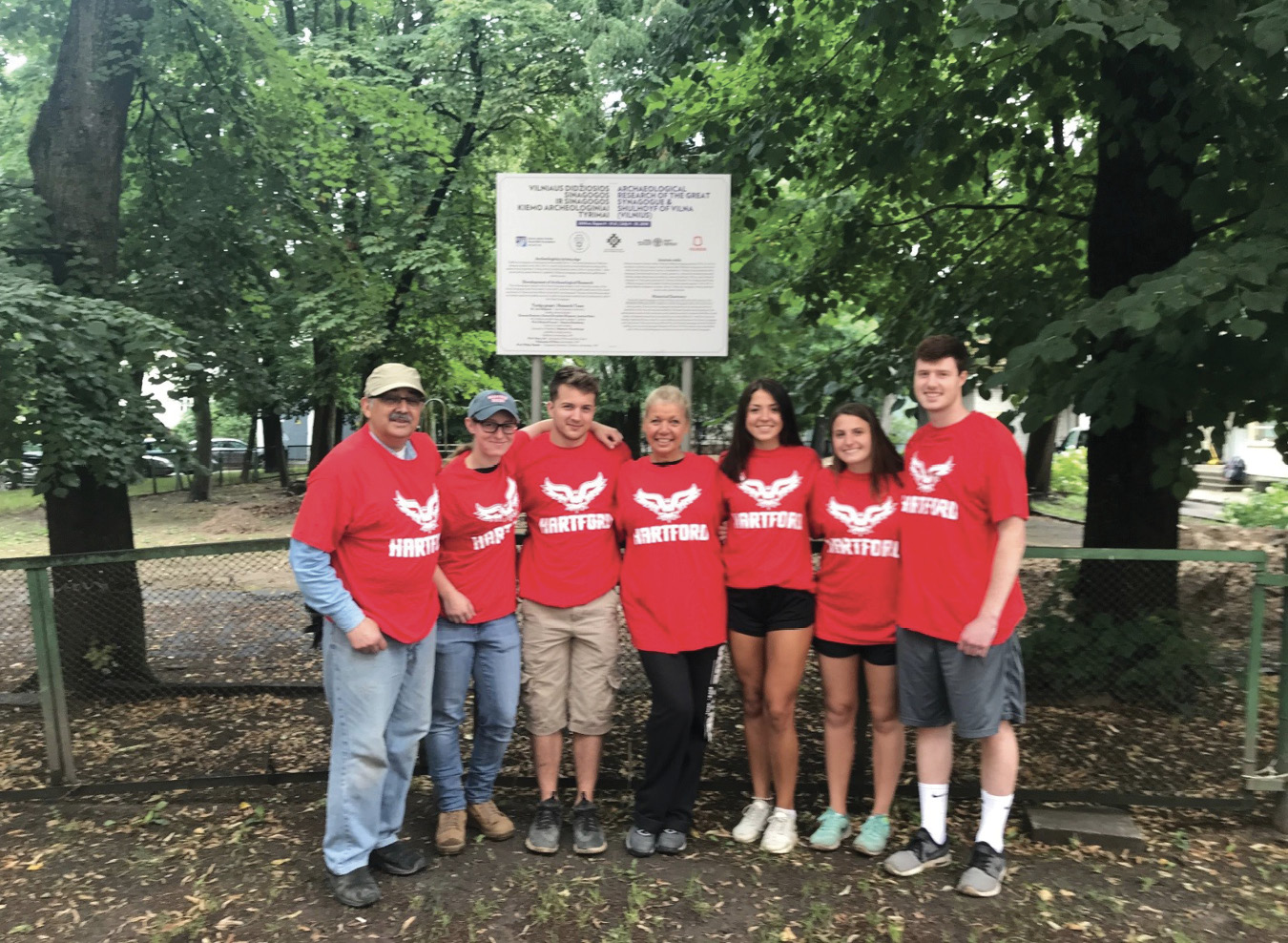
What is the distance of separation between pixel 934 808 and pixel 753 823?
2.39 ft

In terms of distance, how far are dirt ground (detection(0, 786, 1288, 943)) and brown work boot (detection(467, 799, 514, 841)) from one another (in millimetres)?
51

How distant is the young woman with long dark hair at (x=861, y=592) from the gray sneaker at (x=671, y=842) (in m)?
0.54

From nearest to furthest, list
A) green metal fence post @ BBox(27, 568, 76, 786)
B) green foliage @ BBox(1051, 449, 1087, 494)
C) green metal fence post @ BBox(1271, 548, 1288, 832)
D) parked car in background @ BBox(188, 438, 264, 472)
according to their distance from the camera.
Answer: green metal fence post @ BBox(1271, 548, 1288, 832)
green metal fence post @ BBox(27, 568, 76, 786)
green foliage @ BBox(1051, 449, 1087, 494)
parked car in background @ BBox(188, 438, 264, 472)

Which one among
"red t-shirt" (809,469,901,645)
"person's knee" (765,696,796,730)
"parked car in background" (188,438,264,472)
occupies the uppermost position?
"red t-shirt" (809,469,901,645)

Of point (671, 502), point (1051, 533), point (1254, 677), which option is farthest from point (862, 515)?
point (1051, 533)

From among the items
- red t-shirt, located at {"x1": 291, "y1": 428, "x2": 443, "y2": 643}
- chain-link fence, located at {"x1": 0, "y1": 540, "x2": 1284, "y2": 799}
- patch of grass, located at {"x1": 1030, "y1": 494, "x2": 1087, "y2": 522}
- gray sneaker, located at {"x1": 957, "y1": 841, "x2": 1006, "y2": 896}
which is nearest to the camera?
red t-shirt, located at {"x1": 291, "y1": 428, "x2": 443, "y2": 643}

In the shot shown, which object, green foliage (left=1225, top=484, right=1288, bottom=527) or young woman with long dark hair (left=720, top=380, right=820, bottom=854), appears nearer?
young woman with long dark hair (left=720, top=380, right=820, bottom=854)

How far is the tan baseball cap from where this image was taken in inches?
126

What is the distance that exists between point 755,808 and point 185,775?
2.85 m

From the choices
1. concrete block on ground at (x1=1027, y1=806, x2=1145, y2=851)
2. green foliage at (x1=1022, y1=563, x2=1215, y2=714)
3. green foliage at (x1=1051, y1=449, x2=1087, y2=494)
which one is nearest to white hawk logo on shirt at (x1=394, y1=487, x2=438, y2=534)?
concrete block on ground at (x1=1027, y1=806, x2=1145, y2=851)

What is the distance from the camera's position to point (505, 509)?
3.56 meters

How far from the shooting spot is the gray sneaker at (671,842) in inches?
142

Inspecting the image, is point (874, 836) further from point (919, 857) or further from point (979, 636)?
point (979, 636)

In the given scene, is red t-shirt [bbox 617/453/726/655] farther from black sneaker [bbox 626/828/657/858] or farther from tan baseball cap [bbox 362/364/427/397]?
tan baseball cap [bbox 362/364/427/397]
